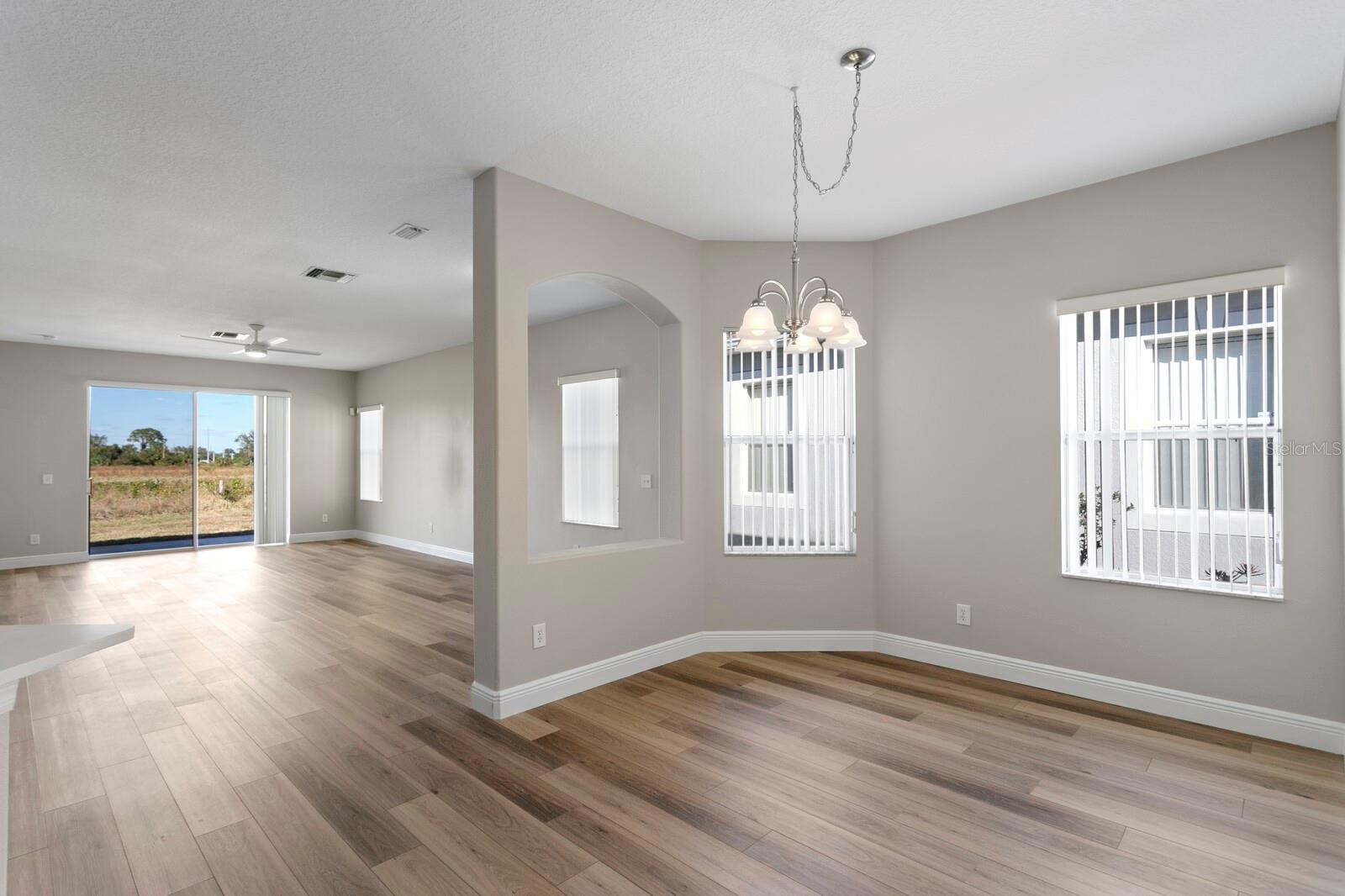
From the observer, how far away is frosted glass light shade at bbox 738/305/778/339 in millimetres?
2477

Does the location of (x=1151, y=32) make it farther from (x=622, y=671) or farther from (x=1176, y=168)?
(x=622, y=671)

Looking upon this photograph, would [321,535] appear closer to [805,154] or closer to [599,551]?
[599,551]

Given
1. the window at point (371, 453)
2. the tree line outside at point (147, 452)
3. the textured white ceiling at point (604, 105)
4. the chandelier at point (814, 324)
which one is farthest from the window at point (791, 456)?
the tree line outside at point (147, 452)

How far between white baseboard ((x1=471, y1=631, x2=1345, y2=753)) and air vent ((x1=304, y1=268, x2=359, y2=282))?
3570 millimetres

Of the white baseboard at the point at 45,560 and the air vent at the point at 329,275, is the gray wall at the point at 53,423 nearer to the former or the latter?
the white baseboard at the point at 45,560

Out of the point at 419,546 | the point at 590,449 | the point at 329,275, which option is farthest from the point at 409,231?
the point at 419,546

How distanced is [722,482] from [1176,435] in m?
2.49

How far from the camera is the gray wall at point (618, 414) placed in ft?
19.4

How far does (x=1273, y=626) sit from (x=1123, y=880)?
1781mm

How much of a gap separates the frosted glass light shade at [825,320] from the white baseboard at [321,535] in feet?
32.2

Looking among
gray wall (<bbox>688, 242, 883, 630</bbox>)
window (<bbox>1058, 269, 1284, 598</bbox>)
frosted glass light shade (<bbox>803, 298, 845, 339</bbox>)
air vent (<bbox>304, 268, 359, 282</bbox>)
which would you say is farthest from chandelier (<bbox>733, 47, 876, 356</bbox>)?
air vent (<bbox>304, 268, 359, 282</bbox>)

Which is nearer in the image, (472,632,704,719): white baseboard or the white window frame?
(472,632,704,719): white baseboard

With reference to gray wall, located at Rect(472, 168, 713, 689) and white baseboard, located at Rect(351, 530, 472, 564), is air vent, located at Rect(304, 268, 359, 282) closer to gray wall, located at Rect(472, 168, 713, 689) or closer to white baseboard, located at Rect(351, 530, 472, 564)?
gray wall, located at Rect(472, 168, 713, 689)

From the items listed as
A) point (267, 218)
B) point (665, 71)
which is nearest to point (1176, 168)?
point (665, 71)
